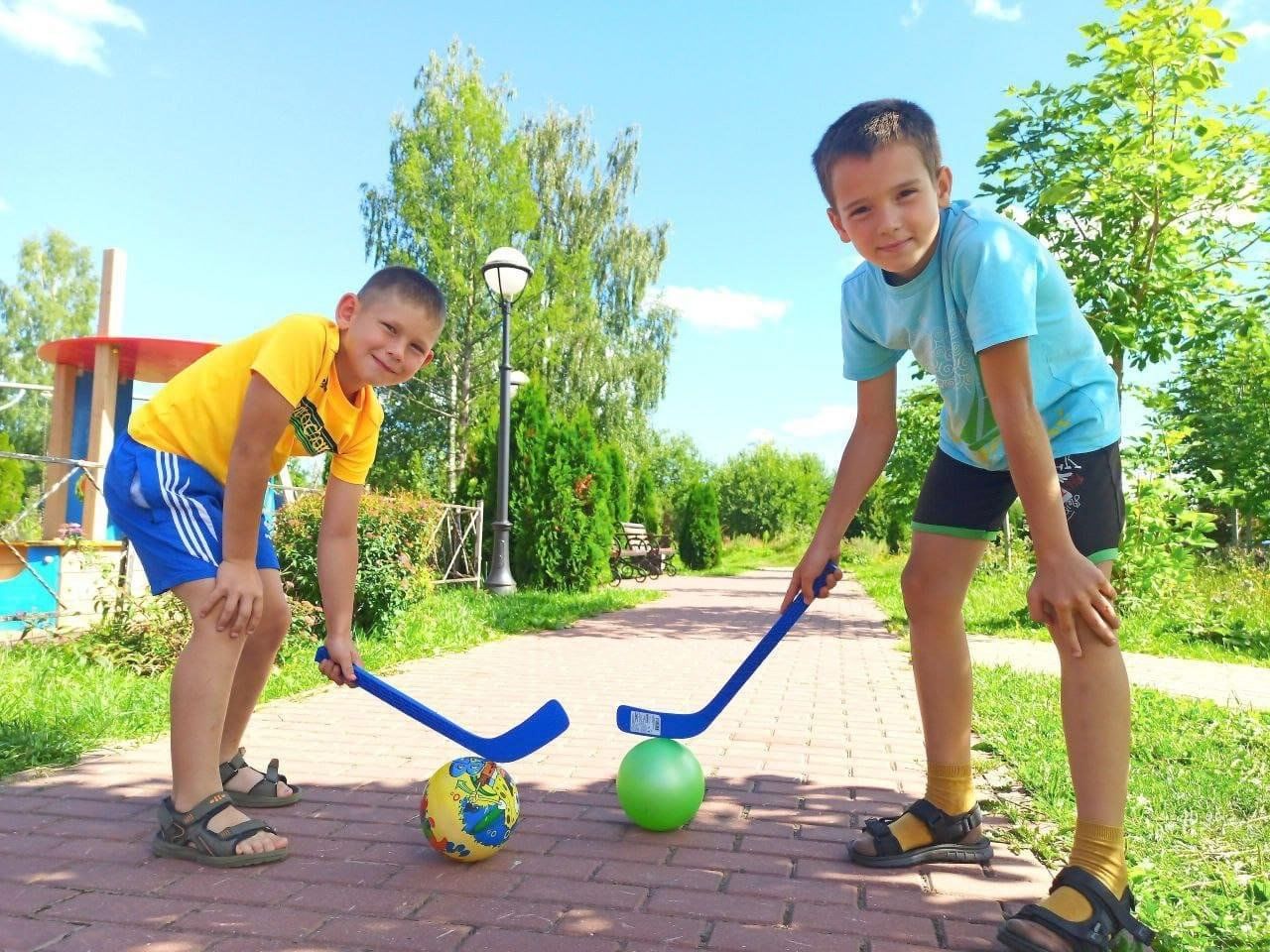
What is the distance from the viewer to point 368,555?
6.72 metres

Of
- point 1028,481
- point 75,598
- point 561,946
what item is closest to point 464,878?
point 561,946

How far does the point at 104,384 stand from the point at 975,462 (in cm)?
829

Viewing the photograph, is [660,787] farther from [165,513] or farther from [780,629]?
[165,513]

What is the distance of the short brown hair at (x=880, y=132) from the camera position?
2.09 m

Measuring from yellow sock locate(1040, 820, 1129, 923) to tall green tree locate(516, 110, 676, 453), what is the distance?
71.8ft

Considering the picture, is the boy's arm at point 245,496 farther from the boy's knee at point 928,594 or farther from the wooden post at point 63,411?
the wooden post at point 63,411

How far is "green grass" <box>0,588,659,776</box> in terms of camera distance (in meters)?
3.44

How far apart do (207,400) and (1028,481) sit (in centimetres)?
216

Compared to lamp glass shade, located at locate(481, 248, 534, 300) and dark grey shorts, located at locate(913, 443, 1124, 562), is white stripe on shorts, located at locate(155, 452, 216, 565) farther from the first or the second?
lamp glass shade, located at locate(481, 248, 534, 300)

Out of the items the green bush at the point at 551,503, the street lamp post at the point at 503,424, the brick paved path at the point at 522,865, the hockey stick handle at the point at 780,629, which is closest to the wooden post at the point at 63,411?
the street lamp post at the point at 503,424

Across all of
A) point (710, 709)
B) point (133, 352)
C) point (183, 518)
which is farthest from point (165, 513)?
point (133, 352)

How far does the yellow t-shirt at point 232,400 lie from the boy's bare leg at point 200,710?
415mm

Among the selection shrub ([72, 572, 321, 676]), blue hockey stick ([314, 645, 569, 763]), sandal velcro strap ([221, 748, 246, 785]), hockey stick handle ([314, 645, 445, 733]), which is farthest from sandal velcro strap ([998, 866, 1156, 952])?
shrub ([72, 572, 321, 676])

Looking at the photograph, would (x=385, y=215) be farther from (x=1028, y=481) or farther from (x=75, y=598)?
(x=1028, y=481)
